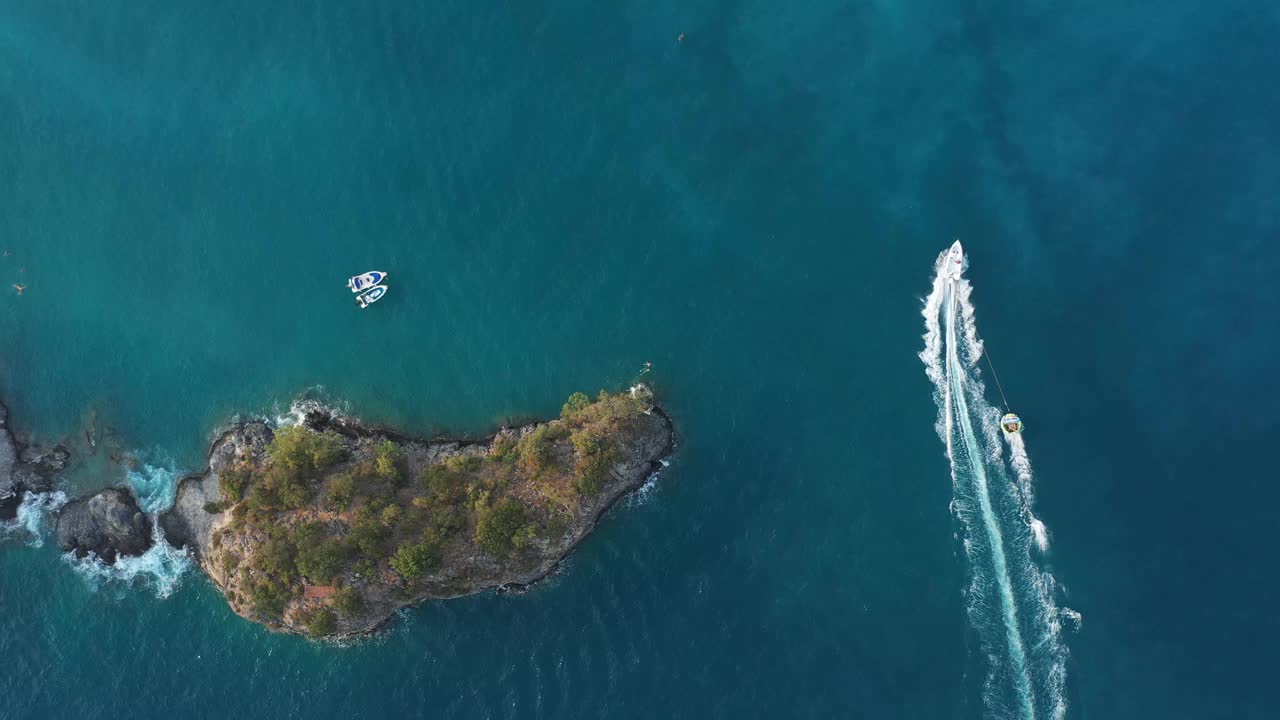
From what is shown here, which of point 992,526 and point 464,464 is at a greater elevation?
point 992,526

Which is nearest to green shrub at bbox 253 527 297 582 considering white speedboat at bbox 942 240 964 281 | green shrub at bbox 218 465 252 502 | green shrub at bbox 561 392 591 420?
green shrub at bbox 218 465 252 502

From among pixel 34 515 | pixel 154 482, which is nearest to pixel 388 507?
pixel 154 482

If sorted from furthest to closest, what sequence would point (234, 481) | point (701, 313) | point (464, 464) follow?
point (701, 313)
point (464, 464)
point (234, 481)

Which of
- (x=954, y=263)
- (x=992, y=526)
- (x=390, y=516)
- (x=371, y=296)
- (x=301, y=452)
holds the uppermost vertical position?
(x=954, y=263)

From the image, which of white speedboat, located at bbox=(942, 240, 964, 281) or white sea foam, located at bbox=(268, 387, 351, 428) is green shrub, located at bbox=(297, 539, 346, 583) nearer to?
white sea foam, located at bbox=(268, 387, 351, 428)

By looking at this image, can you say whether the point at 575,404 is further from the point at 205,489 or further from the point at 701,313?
the point at 205,489

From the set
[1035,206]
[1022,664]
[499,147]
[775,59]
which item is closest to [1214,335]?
[1035,206]

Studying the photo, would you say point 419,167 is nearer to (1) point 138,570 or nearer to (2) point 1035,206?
(1) point 138,570

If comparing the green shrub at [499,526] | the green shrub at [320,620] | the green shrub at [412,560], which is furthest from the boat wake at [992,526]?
the green shrub at [320,620]
